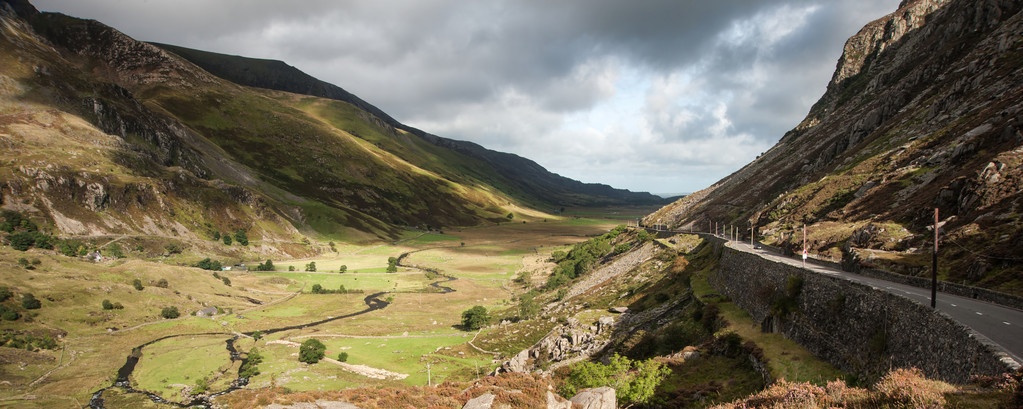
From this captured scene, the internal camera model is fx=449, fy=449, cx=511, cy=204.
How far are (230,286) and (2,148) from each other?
82.9 meters

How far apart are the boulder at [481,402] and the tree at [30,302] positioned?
91.2 meters

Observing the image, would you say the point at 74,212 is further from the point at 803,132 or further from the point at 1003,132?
the point at 803,132

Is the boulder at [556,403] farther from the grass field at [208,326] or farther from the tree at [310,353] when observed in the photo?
the tree at [310,353]

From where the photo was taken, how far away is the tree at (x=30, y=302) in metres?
73.8

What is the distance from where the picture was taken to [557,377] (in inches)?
1478

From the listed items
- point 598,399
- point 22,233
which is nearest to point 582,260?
point 598,399

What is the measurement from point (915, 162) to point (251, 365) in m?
90.9

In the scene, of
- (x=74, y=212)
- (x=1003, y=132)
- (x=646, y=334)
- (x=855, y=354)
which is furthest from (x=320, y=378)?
(x=74, y=212)

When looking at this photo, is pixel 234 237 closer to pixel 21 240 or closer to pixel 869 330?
pixel 21 240

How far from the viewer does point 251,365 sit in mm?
67312

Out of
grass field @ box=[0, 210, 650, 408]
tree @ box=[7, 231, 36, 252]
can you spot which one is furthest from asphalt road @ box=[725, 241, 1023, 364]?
tree @ box=[7, 231, 36, 252]

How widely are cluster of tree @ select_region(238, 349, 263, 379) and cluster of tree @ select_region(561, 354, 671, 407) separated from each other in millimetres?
53515

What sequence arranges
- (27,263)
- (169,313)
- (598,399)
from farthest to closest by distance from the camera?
(169,313) → (27,263) → (598,399)

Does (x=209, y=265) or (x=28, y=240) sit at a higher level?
(x=28, y=240)
